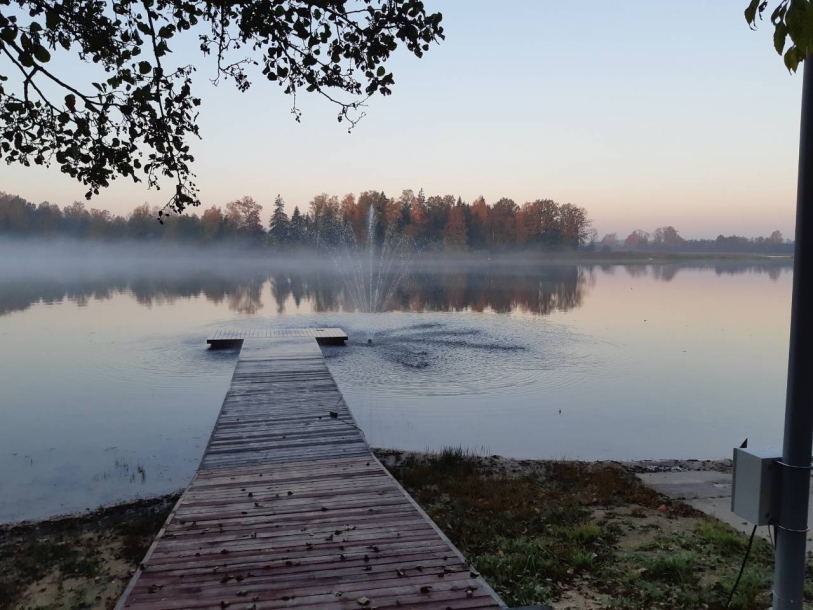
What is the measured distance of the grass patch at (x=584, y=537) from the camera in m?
4.82

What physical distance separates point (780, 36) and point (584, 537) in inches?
200

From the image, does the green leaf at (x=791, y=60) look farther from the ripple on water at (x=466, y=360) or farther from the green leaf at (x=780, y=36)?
the ripple on water at (x=466, y=360)

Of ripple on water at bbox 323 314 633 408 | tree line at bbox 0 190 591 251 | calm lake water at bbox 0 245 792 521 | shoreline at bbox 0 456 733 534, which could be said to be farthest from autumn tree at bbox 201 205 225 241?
shoreline at bbox 0 456 733 534

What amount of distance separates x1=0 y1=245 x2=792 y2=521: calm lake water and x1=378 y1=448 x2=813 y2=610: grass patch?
6.69 ft

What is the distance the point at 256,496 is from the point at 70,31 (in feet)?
14.2

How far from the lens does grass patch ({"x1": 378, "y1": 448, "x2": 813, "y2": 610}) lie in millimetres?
4816

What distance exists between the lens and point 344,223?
10394cm

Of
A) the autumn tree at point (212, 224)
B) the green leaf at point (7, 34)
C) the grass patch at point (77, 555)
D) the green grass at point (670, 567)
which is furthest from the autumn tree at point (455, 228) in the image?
the green leaf at point (7, 34)

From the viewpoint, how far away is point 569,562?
543cm

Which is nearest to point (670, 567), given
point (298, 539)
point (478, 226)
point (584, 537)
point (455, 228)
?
point (584, 537)

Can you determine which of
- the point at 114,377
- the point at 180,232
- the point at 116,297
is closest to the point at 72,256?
the point at 180,232

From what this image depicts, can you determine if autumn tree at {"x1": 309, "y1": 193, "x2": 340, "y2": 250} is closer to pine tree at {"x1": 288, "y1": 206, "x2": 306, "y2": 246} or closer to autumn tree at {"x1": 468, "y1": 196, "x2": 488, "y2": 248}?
pine tree at {"x1": 288, "y1": 206, "x2": 306, "y2": 246}

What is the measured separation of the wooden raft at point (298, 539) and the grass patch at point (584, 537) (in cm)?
90

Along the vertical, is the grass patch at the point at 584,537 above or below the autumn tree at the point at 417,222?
below
